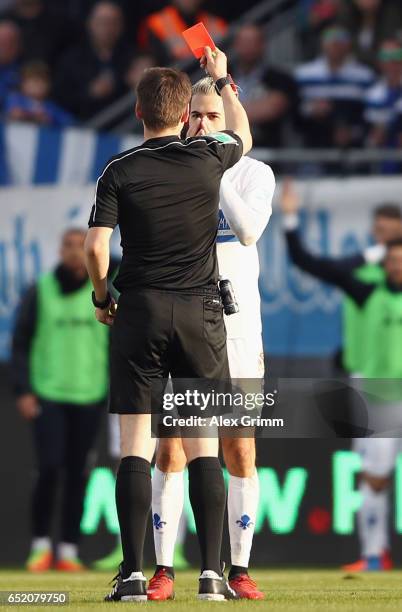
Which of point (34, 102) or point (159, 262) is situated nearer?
point (159, 262)

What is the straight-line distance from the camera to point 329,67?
14.1 m

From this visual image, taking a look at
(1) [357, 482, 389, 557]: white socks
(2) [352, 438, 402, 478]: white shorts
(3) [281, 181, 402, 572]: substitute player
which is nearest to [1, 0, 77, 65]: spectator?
(3) [281, 181, 402, 572]: substitute player

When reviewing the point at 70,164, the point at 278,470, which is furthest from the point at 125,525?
the point at 70,164

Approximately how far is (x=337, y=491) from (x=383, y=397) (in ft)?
14.8

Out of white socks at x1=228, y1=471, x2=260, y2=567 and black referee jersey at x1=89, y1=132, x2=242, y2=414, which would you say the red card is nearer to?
black referee jersey at x1=89, y1=132, x2=242, y2=414

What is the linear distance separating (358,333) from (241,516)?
472 cm

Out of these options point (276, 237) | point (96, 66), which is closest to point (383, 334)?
point (276, 237)

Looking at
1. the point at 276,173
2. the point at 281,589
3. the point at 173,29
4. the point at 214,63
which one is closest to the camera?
the point at 214,63

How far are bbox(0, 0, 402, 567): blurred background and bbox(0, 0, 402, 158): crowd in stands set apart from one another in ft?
0.05

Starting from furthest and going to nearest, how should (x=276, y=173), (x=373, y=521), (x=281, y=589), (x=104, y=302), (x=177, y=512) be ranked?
1. (x=276, y=173)
2. (x=373, y=521)
3. (x=281, y=589)
4. (x=177, y=512)
5. (x=104, y=302)

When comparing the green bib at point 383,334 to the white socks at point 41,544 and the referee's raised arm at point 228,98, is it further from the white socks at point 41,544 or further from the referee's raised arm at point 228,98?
the referee's raised arm at point 228,98

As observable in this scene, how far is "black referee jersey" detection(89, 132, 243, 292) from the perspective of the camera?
6.11 m

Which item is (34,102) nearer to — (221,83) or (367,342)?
(367,342)

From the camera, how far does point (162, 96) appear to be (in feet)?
20.0
